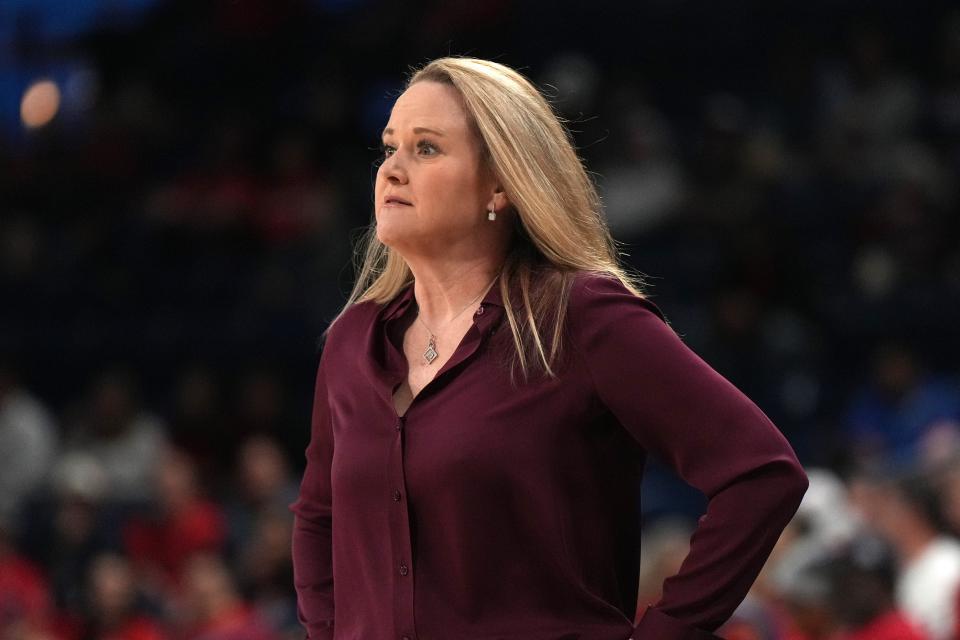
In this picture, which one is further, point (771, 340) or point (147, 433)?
point (147, 433)

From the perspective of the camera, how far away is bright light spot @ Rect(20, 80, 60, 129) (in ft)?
34.6

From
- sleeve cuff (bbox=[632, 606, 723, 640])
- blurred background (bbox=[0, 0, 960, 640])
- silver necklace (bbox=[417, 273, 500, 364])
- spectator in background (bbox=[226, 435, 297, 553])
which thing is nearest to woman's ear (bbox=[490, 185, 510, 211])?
silver necklace (bbox=[417, 273, 500, 364])

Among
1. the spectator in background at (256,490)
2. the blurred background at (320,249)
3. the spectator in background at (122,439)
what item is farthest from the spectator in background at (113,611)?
the spectator in background at (122,439)

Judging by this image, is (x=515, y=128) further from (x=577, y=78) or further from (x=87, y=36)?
(x=87, y=36)

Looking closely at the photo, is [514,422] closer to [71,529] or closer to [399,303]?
[399,303]

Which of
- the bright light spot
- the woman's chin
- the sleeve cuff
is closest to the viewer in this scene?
the sleeve cuff

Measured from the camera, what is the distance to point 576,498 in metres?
2.29

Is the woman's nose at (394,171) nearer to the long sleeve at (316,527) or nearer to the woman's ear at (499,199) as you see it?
the woman's ear at (499,199)

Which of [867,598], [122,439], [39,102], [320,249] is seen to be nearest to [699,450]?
[867,598]

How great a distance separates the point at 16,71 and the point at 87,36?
0.57m

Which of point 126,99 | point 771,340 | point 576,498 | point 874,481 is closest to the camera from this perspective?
point 576,498

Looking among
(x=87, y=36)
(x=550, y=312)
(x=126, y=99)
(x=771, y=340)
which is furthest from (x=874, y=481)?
(x=87, y=36)

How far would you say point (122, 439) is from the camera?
26.9 ft

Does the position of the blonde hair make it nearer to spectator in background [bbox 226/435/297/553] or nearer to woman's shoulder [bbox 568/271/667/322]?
woman's shoulder [bbox 568/271/667/322]
